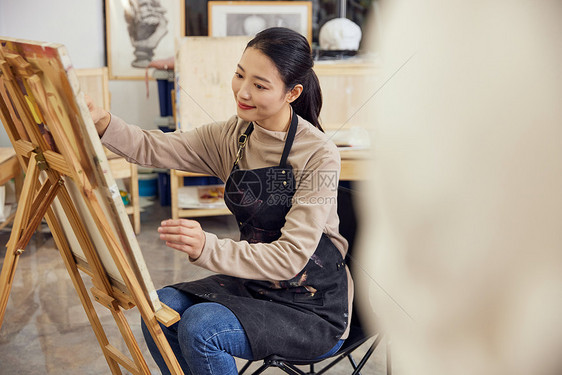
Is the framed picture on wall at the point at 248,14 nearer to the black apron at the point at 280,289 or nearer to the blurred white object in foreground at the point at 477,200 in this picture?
the blurred white object in foreground at the point at 477,200

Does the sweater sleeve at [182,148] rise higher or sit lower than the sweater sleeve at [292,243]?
higher

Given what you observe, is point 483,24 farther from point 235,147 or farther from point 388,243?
point 388,243

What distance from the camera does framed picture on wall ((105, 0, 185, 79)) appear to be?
4633mm

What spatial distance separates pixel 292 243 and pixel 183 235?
29 cm

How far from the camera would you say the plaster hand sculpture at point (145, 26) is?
4.66 m

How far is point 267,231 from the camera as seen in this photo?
5.53 ft

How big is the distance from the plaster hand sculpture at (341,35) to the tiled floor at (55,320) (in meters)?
1.82

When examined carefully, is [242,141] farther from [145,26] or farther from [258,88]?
[145,26]

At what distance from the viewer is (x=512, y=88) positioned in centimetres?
146

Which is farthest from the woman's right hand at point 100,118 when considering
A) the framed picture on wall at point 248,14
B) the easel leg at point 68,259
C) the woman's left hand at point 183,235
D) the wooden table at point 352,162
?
the framed picture on wall at point 248,14

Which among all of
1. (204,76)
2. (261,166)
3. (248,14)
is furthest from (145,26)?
(261,166)

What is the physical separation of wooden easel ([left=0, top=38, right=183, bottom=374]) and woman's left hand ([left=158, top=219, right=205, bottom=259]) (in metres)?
0.11

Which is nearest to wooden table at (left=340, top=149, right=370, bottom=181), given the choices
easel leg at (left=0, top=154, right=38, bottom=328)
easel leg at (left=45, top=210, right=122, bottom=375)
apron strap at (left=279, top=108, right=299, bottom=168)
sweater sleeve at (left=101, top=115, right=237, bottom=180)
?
sweater sleeve at (left=101, top=115, right=237, bottom=180)

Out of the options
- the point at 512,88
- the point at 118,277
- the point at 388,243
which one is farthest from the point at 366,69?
the point at 118,277
